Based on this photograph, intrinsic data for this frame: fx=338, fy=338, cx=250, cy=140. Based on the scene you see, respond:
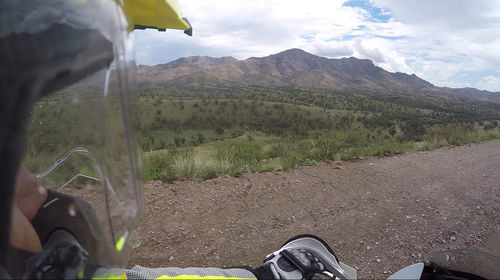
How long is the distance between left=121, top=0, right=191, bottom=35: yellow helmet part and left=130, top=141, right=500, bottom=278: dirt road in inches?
92.9

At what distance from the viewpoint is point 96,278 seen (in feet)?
3.42

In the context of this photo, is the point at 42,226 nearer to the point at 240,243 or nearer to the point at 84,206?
the point at 84,206

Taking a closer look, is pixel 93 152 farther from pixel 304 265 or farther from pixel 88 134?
pixel 304 265

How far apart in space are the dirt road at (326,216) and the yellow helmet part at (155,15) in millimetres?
2360

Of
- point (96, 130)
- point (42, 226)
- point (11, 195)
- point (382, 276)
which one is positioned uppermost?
point (96, 130)

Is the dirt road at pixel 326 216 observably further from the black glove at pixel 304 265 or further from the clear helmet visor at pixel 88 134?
the clear helmet visor at pixel 88 134

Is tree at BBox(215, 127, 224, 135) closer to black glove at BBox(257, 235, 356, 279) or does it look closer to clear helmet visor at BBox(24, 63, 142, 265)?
black glove at BBox(257, 235, 356, 279)

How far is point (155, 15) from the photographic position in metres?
1.62

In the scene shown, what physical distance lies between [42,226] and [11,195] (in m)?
0.23

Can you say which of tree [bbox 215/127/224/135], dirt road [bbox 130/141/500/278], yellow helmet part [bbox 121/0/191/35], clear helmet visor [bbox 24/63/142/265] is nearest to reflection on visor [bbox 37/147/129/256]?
clear helmet visor [bbox 24/63/142/265]

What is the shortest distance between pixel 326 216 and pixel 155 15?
3.38m

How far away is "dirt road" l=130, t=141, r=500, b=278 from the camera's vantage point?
11.4 ft

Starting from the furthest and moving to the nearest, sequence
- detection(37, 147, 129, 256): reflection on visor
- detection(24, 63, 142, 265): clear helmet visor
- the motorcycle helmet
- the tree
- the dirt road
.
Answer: the tree < the dirt road < detection(37, 147, 129, 256): reflection on visor < detection(24, 63, 142, 265): clear helmet visor < the motorcycle helmet

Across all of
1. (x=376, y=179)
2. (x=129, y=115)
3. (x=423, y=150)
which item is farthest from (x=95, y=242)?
(x=423, y=150)
